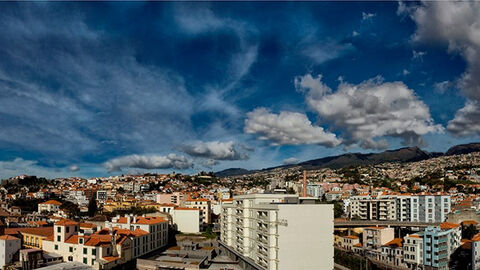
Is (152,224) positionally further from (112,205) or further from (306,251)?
(112,205)

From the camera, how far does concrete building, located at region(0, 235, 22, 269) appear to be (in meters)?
37.8

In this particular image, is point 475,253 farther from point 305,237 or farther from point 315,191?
point 315,191

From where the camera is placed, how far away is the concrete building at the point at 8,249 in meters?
37.8

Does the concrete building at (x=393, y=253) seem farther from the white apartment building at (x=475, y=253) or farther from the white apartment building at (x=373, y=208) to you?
the white apartment building at (x=373, y=208)

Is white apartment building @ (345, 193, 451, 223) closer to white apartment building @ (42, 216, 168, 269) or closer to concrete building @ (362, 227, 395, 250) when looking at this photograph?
concrete building @ (362, 227, 395, 250)

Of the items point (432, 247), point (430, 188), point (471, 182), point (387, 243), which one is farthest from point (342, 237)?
point (471, 182)

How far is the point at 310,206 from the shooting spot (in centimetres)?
3350

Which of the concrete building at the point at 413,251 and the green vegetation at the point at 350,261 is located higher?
the concrete building at the point at 413,251

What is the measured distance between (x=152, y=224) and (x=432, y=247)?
32278 millimetres

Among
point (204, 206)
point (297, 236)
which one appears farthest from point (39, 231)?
point (204, 206)

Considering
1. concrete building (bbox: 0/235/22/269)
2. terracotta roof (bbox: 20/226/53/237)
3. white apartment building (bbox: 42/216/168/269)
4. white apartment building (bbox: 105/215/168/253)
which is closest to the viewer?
white apartment building (bbox: 42/216/168/269)

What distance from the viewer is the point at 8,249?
125ft

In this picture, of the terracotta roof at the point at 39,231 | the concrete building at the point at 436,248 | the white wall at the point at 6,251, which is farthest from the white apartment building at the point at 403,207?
the white wall at the point at 6,251

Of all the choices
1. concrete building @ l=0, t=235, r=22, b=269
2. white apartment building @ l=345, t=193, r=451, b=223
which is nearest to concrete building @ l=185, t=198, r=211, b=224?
white apartment building @ l=345, t=193, r=451, b=223
